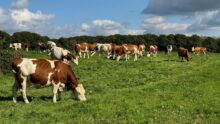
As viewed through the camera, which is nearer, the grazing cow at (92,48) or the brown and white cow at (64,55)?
the brown and white cow at (64,55)

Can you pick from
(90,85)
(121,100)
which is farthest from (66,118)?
(90,85)

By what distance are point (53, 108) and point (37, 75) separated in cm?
314

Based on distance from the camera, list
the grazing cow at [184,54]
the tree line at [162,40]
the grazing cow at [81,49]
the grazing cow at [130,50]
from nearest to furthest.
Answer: the grazing cow at [130,50]
the grazing cow at [184,54]
the grazing cow at [81,49]
the tree line at [162,40]

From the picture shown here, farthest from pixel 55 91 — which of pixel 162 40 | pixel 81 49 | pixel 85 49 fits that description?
pixel 162 40

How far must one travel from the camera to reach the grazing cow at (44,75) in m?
22.8

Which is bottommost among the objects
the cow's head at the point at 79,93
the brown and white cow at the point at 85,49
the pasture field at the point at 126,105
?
the pasture field at the point at 126,105

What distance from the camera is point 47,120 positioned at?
1731 cm

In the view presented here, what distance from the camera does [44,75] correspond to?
22828mm

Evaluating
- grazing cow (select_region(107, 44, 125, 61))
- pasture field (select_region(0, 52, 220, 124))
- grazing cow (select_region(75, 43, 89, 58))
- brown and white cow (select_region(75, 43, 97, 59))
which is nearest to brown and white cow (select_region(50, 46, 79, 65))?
pasture field (select_region(0, 52, 220, 124))

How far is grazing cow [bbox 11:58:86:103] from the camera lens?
22.8 metres

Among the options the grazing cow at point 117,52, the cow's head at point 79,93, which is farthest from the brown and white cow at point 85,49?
the cow's head at point 79,93

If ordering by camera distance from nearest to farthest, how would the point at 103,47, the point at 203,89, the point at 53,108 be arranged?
the point at 53,108 < the point at 203,89 < the point at 103,47

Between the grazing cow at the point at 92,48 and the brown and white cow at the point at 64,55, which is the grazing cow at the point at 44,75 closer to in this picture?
the brown and white cow at the point at 64,55

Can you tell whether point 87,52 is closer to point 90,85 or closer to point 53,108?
point 90,85
